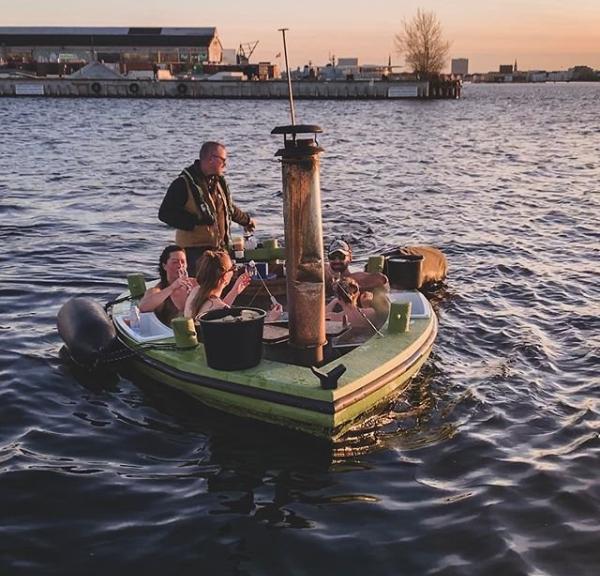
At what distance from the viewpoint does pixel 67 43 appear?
111m

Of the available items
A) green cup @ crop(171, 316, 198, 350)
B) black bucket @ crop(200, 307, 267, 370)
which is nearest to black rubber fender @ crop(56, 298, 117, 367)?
green cup @ crop(171, 316, 198, 350)

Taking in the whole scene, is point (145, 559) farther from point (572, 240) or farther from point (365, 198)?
point (365, 198)

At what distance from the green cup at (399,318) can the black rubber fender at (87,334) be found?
10.4 feet

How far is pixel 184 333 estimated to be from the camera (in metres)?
7.99

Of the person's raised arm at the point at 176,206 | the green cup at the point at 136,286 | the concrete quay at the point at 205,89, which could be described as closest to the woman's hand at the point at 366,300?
the person's raised arm at the point at 176,206

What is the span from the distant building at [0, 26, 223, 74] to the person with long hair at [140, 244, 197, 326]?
107m

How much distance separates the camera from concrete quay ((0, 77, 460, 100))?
279 ft

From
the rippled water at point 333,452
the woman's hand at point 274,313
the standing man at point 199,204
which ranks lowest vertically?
the rippled water at point 333,452

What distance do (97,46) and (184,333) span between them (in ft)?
366

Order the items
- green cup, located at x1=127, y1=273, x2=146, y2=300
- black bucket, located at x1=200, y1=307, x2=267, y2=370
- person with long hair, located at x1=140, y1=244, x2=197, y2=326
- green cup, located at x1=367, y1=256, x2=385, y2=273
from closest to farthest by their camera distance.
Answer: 1. black bucket, located at x1=200, y1=307, x2=267, y2=370
2. person with long hair, located at x1=140, y1=244, x2=197, y2=326
3. green cup, located at x1=127, y1=273, x2=146, y2=300
4. green cup, located at x1=367, y1=256, x2=385, y2=273

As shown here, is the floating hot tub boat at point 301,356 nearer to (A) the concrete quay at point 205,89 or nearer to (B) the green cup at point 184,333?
(B) the green cup at point 184,333

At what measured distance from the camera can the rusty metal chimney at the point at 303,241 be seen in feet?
23.6

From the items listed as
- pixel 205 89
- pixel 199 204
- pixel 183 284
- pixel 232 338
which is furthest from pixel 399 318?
pixel 205 89

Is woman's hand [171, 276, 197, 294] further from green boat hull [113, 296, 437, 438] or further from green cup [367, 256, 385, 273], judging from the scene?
green cup [367, 256, 385, 273]
